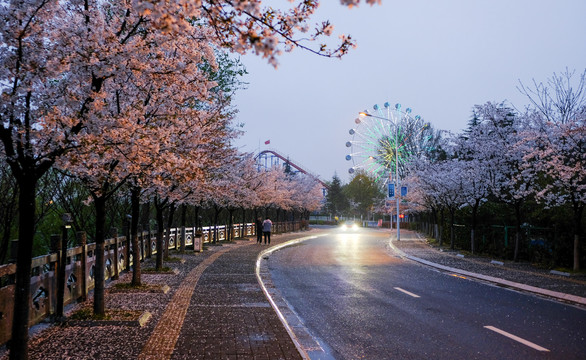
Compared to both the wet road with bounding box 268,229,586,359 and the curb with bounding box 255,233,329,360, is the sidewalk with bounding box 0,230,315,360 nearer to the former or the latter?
the curb with bounding box 255,233,329,360

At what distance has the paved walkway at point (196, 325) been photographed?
7.36m

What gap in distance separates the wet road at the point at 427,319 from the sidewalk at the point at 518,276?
69 centimetres

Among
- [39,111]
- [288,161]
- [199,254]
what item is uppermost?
[288,161]

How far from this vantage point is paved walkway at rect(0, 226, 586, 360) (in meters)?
7.36

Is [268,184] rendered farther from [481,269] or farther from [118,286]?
[118,286]

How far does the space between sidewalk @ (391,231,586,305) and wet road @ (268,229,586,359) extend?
2.25 feet

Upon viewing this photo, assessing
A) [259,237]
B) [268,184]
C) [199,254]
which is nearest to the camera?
[199,254]

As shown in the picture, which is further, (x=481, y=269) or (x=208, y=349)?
(x=481, y=269)

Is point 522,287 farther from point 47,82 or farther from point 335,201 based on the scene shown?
point 335,201

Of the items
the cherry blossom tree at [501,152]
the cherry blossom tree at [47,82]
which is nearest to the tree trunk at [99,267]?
the cherry blossom tree at [47,82]

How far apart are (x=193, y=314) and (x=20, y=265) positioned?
476 cm

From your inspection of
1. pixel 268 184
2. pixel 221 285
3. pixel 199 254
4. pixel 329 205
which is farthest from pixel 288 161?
pixel 221 285

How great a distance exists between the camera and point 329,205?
133 m

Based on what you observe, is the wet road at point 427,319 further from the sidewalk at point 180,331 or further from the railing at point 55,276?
the railing at point 55,276
